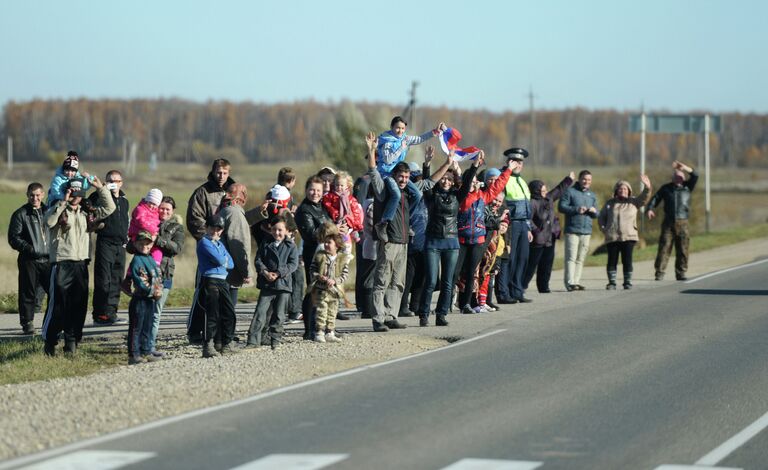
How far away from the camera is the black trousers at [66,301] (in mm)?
14734

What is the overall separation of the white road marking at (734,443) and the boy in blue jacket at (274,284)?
6.03 m

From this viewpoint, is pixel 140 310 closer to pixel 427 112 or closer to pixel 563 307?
pixel 563 307

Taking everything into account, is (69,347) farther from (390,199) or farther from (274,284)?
(390,199)

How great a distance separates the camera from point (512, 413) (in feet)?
33.8

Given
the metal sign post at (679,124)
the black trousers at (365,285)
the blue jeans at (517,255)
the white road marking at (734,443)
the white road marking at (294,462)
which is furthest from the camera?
the metal sign post at (679,124)

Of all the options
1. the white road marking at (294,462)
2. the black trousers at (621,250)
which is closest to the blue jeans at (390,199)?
the black trousers at (621,250)

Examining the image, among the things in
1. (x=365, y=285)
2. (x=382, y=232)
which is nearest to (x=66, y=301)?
(x=382, y=232)

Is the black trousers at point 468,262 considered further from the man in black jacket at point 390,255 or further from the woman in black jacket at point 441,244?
the man in black jacket at point 390,255

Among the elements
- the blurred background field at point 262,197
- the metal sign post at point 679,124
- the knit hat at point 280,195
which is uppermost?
the metal sign post at point 679,124

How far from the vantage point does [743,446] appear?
912 cm

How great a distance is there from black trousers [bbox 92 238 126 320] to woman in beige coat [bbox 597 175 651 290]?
26.9 ft

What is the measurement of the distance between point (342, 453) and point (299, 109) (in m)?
184

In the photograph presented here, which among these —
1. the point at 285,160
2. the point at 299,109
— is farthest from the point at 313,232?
the point at 299,109

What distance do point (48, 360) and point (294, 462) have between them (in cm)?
681
